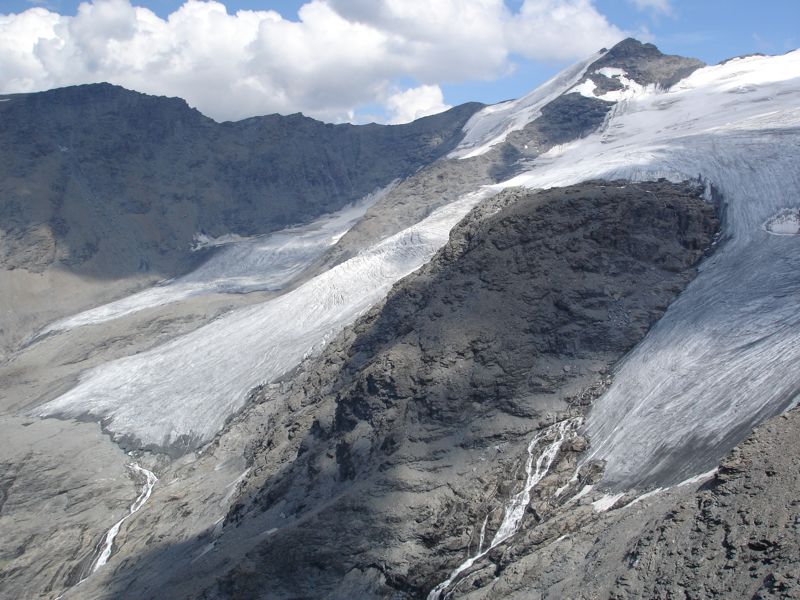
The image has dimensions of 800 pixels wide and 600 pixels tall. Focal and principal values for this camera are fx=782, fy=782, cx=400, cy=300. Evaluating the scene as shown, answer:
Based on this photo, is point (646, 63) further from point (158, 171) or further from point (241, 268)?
point (158, 171)

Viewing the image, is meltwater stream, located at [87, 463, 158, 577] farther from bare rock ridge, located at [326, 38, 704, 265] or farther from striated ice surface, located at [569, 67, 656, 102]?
striated ice surface, located at [569, 67, 656, 102]

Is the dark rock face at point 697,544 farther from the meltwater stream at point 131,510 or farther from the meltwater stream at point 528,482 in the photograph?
the meltwater stream at point 131,510

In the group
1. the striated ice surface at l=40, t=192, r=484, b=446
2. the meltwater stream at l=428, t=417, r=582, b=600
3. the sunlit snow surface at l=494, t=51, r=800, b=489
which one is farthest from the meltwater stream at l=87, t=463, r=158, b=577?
the sunlit snow surface at l=494, t=51, r=800, b=489

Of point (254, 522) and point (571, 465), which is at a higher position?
point (571, 465)

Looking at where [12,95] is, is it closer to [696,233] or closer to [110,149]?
[110,149]

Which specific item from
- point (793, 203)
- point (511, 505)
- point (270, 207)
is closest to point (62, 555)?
point (511, 505)

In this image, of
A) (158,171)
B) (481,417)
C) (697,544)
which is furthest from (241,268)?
(697,544)

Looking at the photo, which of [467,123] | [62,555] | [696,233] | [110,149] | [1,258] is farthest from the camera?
[467,123]

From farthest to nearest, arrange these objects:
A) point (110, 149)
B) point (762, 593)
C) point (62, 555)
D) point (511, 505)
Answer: point (110, 149)
point (62, 555)
point (511, 505)
point (762, 593)
